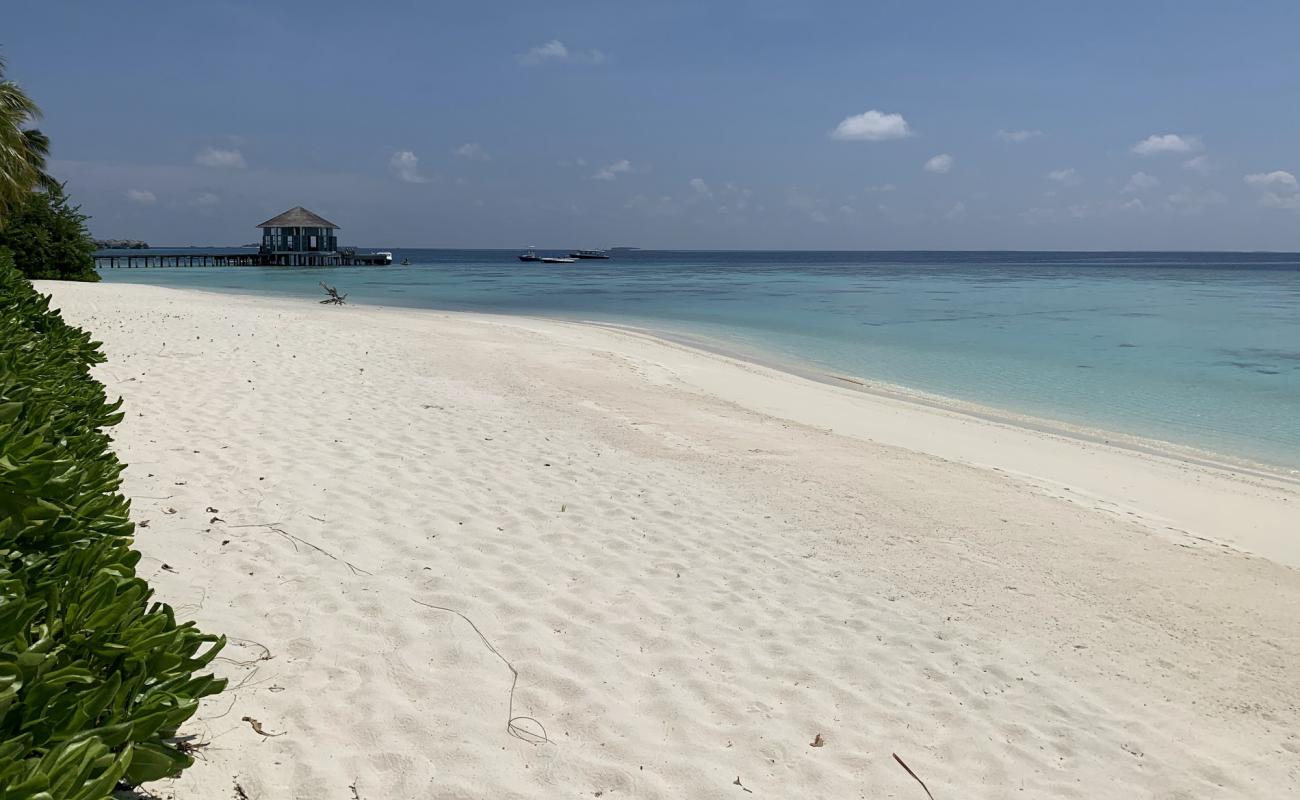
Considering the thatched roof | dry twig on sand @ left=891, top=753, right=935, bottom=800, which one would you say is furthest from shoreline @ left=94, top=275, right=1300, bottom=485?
the thatched roof

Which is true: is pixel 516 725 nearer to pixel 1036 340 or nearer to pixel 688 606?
pixel 688 606

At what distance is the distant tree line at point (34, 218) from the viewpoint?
2603 cm

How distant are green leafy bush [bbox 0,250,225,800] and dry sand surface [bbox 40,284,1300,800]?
0.59 m

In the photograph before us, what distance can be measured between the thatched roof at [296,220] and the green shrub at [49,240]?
38.0 m

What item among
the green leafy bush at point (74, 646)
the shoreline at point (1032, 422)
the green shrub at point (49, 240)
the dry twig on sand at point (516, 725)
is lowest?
the shoreline at point (1032, 422)

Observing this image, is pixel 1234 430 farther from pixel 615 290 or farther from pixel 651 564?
pixel 615 290

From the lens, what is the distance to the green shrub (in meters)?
31.5

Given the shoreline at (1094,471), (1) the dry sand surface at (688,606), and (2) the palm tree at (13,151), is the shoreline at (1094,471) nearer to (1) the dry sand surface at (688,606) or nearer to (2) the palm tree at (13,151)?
(1) the dry sand surface at (688,606)

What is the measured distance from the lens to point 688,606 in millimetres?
4777

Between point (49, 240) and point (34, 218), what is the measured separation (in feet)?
3.35

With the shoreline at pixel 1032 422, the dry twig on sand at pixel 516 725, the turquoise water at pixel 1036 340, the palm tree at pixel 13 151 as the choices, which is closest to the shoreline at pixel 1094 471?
the shoreline at pixel 1032 422

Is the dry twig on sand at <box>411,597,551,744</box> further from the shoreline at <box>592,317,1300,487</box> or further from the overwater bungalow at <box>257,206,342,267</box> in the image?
the overwater bungalow at <box>257,206,342,267</box>

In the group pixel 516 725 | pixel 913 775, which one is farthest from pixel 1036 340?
pixel 516 725

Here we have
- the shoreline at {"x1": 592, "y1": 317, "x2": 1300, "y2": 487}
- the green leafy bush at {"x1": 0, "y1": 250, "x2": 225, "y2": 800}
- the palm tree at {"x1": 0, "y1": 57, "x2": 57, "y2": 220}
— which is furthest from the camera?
the palm tree at {"x1": 0, "y1": 57, "x2": 57, "y2": 220}
